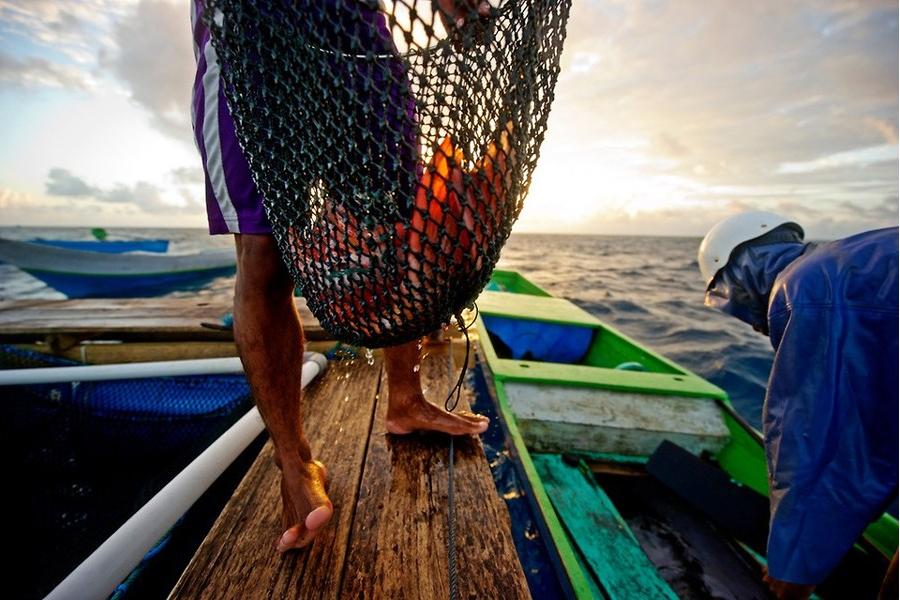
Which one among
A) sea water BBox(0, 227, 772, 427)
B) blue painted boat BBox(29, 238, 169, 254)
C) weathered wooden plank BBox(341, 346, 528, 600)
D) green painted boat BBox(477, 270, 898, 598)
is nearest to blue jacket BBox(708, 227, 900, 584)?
green painted boat BBox(477, 270, 898, 598)

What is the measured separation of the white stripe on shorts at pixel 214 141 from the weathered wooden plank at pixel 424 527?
1061mm

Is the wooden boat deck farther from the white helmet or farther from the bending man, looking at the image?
the white helmet

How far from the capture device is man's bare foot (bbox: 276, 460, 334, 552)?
45.4 inches

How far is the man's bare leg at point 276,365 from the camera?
3.79 feet

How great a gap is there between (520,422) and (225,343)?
7.82 feet

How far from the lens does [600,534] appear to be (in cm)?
196

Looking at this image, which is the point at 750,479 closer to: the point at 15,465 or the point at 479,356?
the point at 479,356

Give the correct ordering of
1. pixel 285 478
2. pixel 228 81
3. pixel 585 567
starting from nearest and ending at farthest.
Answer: pixel 228 81
pixel 285 478
pixel 585 567

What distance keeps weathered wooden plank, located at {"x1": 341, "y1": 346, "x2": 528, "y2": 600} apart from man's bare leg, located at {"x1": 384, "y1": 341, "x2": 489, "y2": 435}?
60mm

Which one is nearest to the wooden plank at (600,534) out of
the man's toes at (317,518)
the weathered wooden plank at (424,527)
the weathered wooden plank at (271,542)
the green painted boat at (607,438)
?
the green painted boat at (607,438)

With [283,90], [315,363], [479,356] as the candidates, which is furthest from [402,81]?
[479,356]

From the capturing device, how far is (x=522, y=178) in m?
0.98

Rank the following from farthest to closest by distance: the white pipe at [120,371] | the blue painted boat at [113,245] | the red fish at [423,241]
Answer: the blue painted boat at [113,245], the white pipe at [120,371], the red fish at [423,241]

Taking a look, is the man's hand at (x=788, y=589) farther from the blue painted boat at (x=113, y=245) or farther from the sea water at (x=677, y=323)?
the blue painted boat at (x=113, y=245)
